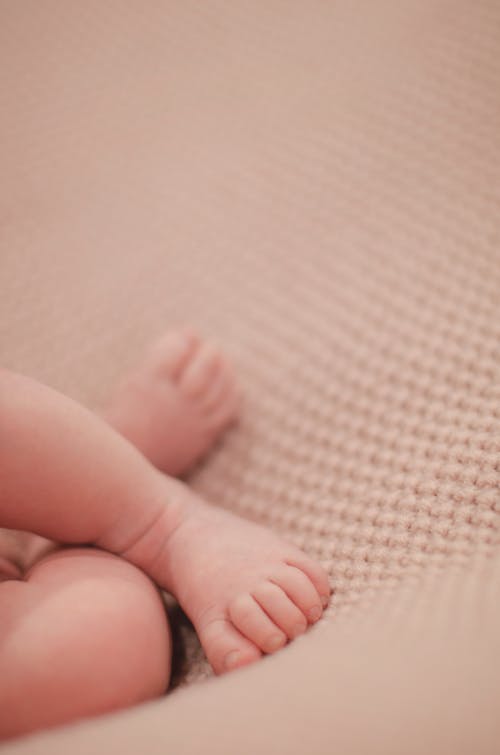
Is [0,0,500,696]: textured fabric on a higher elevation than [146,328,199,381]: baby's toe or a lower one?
higher

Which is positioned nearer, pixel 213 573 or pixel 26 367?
pixel 213 573

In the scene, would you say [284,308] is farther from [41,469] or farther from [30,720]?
[30,720]

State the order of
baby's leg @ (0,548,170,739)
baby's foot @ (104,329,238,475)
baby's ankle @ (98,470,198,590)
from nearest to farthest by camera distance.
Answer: baby's leg @ (0,548,170,739), baby's ankle @ (98,470,198,590), baby's foot @ (104,329,238,475)

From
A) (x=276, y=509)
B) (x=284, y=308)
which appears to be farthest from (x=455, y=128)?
(x=276, y=509)

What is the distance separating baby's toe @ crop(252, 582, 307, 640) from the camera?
468 millimetres

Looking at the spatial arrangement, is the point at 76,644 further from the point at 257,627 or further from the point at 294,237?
the point at 294,237

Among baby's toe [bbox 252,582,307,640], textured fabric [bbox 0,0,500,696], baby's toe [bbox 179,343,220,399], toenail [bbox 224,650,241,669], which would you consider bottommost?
toenail [bbox 224,650,241,669]

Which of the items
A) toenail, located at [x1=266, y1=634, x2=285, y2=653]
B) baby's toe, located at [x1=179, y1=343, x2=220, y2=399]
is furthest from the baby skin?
baby's toe, located at [x1=179, y1=343, x2=220, y2=399]

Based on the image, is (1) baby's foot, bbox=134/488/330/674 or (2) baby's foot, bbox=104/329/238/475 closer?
(1) baby's foot, bbox=134/488/330/674

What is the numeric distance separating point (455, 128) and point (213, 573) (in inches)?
20.1

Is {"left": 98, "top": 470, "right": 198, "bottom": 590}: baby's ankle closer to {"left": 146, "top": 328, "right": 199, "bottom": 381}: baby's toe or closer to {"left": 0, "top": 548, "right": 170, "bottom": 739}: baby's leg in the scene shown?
{"left": 0, "top": 548, "right": 170, "bottom": 739}: baby's leg

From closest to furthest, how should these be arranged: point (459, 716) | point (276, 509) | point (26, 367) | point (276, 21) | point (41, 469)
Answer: point (459, 716) → point (41, 469) → point (276, 509) → point (26, 367) → point (276, 21)

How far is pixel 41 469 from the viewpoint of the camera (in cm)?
49

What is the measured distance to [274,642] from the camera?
1.52ft
